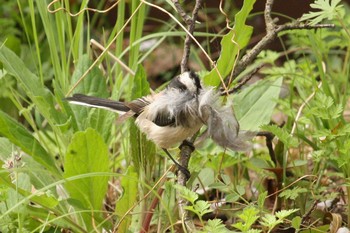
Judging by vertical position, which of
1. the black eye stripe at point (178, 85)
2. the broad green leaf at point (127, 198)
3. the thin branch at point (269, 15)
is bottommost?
the broad green leaf at point (127, 198)

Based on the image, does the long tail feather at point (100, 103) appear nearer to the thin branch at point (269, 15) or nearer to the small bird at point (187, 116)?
the small bird at point (187, 116)

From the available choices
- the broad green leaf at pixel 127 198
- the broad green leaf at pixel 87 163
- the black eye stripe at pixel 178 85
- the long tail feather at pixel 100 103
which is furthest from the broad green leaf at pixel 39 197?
the black eye stripe at pixel 178 85

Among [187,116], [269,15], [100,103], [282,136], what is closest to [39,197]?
[100,103]

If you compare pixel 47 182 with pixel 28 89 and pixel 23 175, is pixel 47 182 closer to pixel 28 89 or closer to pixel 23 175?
pixel 23 175

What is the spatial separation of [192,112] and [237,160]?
59 cm

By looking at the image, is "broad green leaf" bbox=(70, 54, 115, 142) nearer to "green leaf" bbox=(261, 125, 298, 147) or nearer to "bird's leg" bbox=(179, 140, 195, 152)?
"bird's leg" bbox=(179, 140, 195, 152)

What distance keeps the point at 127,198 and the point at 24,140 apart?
47 cm

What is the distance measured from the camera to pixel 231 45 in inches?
93.0

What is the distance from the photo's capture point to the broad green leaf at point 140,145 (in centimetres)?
239

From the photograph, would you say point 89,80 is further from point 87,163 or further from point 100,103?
point 87,163

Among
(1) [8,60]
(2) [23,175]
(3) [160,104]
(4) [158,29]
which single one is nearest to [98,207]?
(2) [23,175]

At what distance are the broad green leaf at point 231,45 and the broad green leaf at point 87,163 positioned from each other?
0.39m

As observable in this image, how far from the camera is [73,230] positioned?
2340mm

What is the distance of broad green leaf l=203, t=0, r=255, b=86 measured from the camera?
7.57ft
